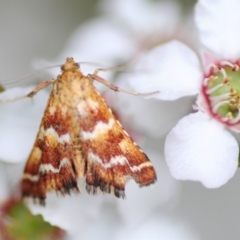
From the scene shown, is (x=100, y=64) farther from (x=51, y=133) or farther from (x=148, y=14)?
(x=148, y=14)

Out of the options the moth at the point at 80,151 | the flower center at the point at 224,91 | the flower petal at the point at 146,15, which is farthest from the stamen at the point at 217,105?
the flower petal at the point at 146,15

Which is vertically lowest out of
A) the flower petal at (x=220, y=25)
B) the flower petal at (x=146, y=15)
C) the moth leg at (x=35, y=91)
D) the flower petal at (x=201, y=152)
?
the flower petal at (x=201, y=152)

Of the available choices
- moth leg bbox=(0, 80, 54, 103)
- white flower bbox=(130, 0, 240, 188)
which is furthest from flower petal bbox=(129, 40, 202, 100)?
moth leg bbox=(0, 80, 54, 103)

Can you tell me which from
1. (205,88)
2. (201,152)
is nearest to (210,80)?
(205,88)

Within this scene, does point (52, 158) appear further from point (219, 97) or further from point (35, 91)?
point (219, 97)

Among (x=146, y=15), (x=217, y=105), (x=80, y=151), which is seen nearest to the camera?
(x=80, y=151)

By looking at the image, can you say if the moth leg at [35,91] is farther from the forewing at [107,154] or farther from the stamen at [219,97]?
the stamen at [219,97]
